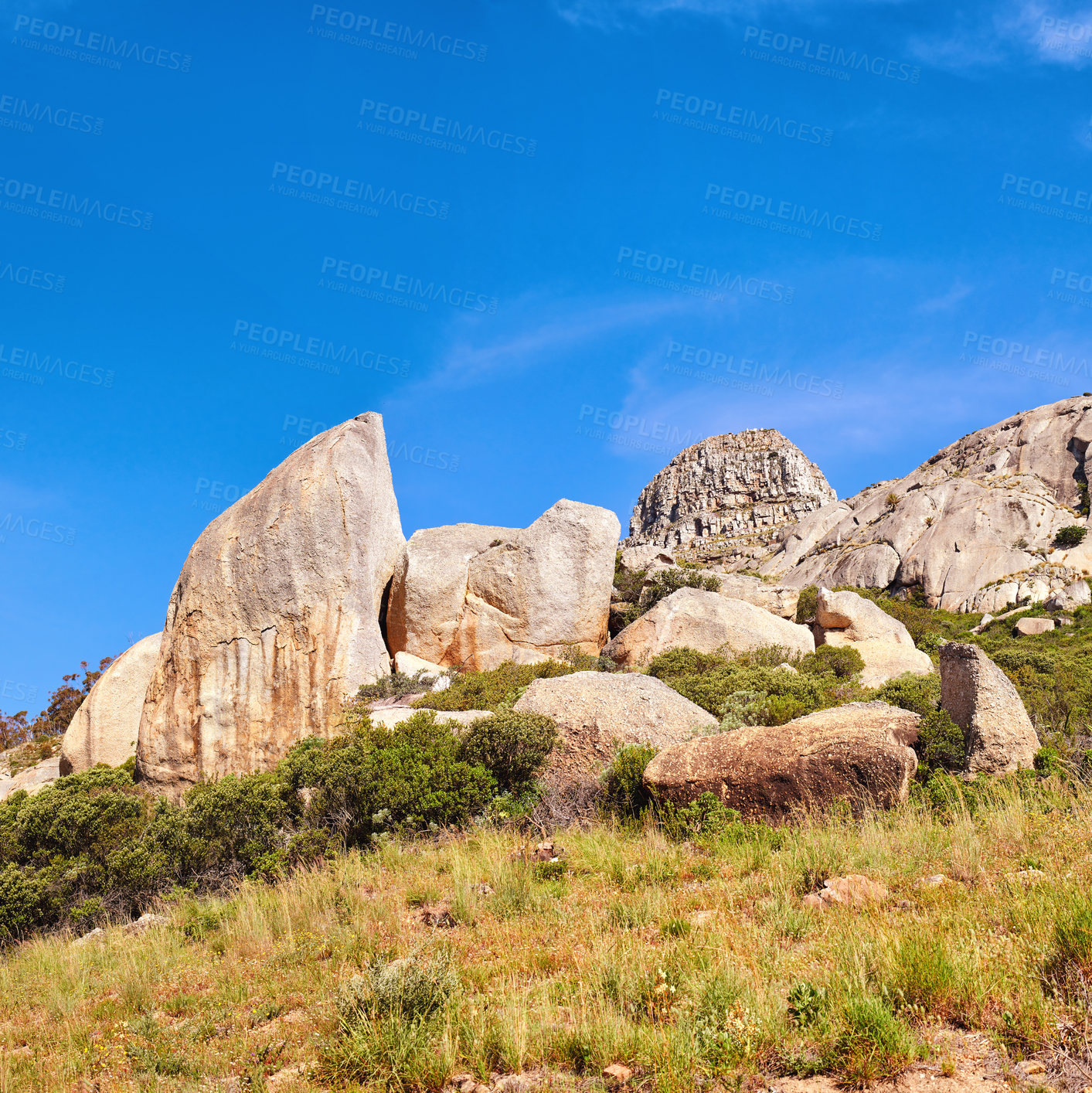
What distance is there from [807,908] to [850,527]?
57909mm

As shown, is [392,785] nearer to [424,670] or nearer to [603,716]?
[603,716]

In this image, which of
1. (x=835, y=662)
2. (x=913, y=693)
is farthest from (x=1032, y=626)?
(x=913, y=693)

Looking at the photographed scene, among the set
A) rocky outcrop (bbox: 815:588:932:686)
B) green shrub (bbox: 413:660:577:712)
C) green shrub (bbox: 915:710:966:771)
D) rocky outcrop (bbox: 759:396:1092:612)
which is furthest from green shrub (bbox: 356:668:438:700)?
rocky outcrop (bbox: 759:396:1092:612)

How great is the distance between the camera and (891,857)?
6.48 meters

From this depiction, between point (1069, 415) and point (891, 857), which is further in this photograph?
point (1069, 415)

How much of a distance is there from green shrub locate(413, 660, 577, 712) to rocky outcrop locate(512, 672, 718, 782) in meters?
2.37

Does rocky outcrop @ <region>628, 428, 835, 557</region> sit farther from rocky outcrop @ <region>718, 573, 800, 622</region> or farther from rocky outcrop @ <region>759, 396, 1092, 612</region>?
rocky outcrop @ <region>718, 573, 800, 622</region>

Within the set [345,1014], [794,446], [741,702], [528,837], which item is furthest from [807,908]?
[794,446]

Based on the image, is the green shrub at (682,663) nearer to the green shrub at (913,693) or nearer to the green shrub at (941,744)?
the green shrub at (913,693)

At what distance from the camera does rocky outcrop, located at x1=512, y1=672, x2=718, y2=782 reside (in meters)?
11.1

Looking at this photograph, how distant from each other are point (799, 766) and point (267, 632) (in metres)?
13.9

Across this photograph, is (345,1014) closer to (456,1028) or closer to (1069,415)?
(456,1028)

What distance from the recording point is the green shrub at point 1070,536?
1695 inches

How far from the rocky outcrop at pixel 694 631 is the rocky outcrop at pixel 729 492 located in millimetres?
82833
